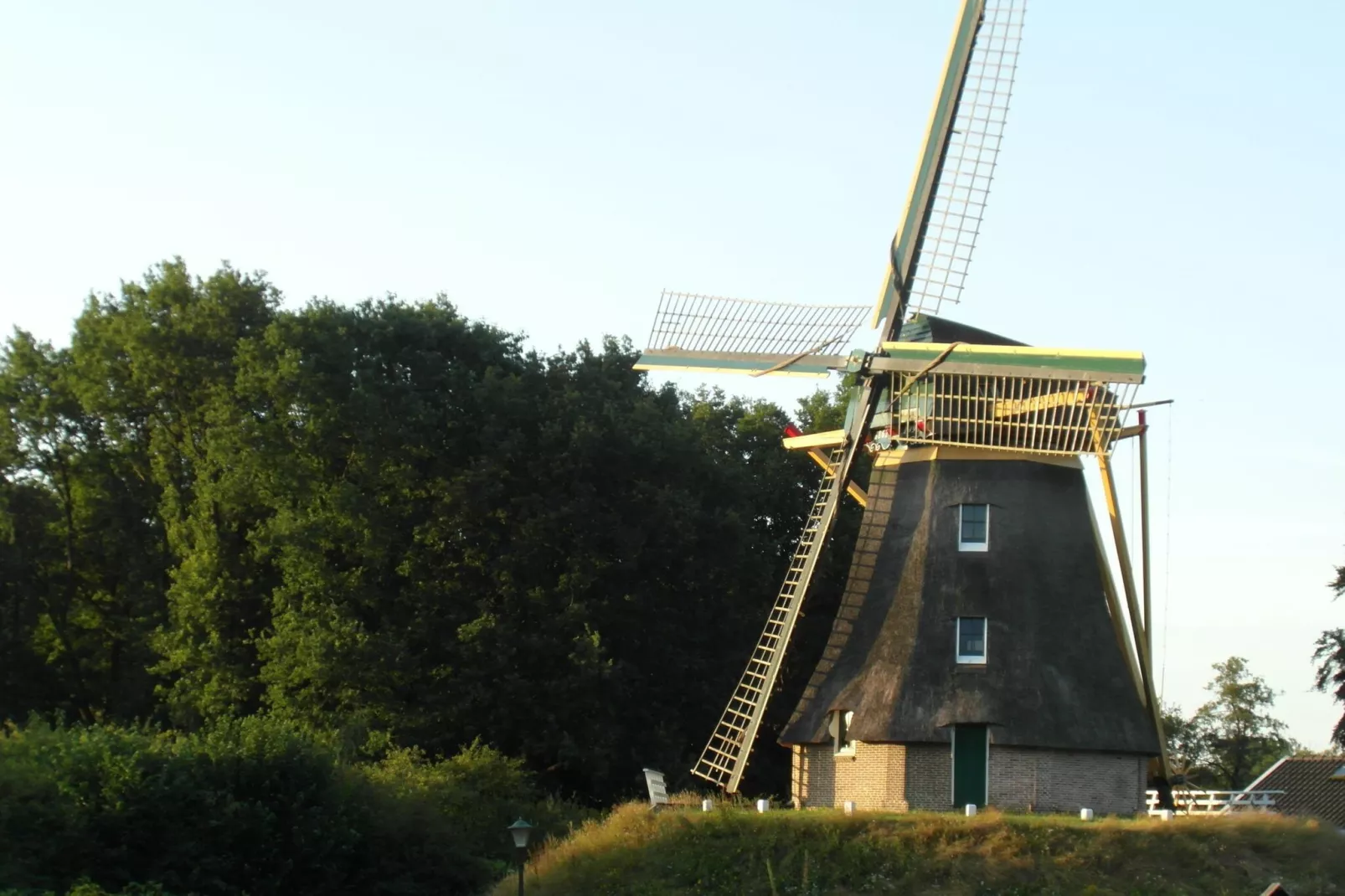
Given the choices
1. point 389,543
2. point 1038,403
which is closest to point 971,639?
point 1038,403

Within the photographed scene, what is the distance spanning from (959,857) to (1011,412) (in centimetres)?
703

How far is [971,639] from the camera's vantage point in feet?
79.1

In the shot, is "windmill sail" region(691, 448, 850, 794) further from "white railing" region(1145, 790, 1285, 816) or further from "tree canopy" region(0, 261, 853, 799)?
"white railing" region(1145, 790, 1285, 816)

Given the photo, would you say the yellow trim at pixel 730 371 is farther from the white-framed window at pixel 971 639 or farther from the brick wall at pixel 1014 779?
the brick wall at pixel 1014 779

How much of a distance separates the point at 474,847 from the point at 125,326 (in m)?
17.0

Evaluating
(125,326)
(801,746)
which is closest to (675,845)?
(801,746)

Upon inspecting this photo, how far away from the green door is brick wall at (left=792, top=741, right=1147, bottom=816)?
4.5 inches

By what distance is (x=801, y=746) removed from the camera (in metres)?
25.4

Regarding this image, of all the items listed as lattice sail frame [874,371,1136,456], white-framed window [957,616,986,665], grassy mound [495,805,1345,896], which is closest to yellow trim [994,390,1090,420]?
lattice sail frame [874,371,1136,456]

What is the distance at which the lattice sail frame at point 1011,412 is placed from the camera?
78.9 feet

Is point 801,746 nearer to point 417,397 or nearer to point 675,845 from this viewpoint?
point 675,845

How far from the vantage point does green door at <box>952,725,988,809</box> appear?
2342 centimetres

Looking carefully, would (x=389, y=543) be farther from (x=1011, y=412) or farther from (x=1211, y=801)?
(x=1211, y=801)

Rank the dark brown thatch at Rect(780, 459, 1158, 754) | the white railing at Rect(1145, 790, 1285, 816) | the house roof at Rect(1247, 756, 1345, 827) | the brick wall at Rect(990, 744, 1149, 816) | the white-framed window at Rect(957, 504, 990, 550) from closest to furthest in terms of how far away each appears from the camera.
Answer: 1. the brick wall at Rect(990, 744, 1149, 816)
2. the dark brown thatch at Rect(780, 459, 1158, 754)
3. the white railing at Rect(1145, 790, 1285, 816)
4. the white-framed window at Rect(957, 504, 990, 550)
5. the house roof at Rect(1247, 756, 1345, 827)
